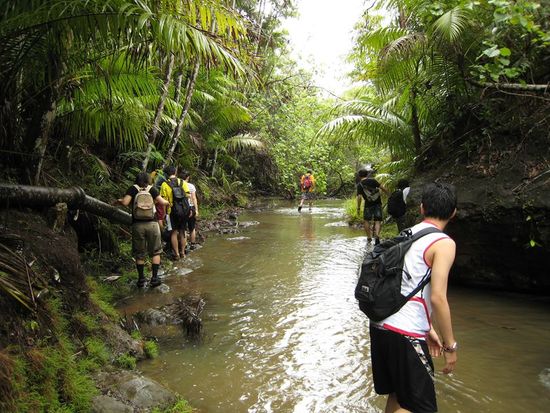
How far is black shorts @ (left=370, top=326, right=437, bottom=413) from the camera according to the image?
99.7 inches

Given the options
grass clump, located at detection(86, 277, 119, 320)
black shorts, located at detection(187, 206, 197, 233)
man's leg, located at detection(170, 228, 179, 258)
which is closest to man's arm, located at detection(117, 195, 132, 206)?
grass clump, located at detection(86, 277, 119, 320)

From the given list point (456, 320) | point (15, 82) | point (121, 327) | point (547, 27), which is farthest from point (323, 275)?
point (15, 82)

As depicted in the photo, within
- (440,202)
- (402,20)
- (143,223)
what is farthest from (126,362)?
(402,20)

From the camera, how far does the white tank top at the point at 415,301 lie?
2.56m

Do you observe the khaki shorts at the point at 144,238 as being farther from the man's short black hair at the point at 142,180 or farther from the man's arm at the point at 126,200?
the man's short black hair at the point at 142,180

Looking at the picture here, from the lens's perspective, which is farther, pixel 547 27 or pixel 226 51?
pixel 547 27

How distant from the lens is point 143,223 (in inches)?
268

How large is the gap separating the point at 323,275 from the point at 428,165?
2914mm

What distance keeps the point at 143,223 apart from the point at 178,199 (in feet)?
5.68

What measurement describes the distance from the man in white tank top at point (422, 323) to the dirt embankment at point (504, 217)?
143 inches

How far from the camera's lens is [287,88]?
2144cm

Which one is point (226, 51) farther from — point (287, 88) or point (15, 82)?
point (287, 88)

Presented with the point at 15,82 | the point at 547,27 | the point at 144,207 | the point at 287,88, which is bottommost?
the point at 144,207

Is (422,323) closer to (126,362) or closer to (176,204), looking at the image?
(126,362)
